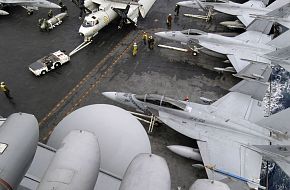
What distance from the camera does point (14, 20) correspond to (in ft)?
111

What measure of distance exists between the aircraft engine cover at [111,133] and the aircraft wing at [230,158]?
7.19 m

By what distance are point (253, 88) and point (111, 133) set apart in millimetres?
14238

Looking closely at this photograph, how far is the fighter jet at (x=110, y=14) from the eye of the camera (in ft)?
97.5

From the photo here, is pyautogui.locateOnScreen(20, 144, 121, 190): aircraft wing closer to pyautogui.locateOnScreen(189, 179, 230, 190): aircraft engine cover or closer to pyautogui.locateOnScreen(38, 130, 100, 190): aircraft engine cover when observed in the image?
pyautogui.locateOnScreen(38, 130, 100, 190): aircraft engine cover

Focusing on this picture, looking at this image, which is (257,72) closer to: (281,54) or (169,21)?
(281,54)

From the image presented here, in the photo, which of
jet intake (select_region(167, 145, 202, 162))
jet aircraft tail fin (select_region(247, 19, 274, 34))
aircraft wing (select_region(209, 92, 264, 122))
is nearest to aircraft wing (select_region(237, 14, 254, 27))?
jet aircraft tail fin (select_region(247, 19, 274, 34))

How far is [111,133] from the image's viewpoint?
11883 millimetres

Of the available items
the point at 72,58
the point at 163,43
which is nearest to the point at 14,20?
the point at 72,58

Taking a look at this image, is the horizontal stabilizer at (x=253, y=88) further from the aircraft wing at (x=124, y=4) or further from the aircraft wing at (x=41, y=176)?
the aircraft wing at (x=124, y=4)

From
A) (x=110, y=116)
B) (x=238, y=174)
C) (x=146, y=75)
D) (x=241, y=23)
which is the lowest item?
(x=238, y=174)

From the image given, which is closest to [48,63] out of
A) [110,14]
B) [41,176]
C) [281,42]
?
[110,14]

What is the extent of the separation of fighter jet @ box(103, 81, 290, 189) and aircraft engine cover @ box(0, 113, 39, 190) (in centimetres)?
1155

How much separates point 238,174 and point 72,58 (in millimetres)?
19267

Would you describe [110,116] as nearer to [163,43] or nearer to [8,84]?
[8,84]
